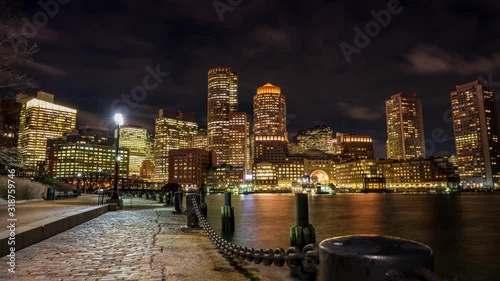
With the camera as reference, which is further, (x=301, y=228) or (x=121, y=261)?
(x=301, y=228)

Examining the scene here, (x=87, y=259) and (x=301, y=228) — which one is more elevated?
(x=301, y=228)

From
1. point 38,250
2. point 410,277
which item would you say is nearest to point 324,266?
point 410,277

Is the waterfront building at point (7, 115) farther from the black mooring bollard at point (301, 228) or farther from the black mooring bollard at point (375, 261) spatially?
the black mooring bollard at point (375, 261)

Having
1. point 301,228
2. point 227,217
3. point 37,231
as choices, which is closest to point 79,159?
point 227,217

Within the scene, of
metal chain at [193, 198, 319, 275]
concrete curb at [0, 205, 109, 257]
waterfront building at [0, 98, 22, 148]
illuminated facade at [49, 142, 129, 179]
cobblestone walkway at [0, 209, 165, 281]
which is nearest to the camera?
metal chain at [193, 198, 319, 275]

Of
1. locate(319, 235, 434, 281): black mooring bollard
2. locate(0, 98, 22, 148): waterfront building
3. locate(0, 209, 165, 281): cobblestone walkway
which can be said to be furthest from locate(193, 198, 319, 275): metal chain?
locate(0, 98, 22, 148): waterfront building

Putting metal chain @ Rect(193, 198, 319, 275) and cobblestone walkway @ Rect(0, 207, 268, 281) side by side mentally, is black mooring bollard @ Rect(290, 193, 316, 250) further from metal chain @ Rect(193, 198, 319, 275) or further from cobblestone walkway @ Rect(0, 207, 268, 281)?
metal chain @ Rect(193, 198, 319, 275)

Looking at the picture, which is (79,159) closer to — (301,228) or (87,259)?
(87,259)

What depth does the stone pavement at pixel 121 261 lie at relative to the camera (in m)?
6.68

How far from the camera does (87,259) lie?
803 centimetres

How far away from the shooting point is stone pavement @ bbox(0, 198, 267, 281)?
21.9ft

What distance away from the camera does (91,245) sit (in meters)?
9.92

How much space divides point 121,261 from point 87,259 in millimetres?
836

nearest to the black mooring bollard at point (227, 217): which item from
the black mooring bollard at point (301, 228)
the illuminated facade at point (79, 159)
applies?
the black mooring bollard at point (301, 228)
